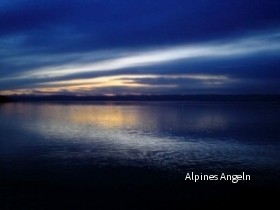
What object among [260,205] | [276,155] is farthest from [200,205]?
[276,155]

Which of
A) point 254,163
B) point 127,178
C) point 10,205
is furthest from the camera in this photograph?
point 254,163

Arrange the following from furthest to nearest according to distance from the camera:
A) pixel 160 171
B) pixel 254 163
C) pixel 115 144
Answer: pixel 115 144, pixel 254 163, pixel 160 171

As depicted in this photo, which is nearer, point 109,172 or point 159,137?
point 109,172

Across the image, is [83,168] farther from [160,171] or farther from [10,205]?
[10,205]

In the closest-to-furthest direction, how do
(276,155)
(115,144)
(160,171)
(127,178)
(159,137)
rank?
(127,178) < (160,171) < (276,155) < (115,144) < (159,137)

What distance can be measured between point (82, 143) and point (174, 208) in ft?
72.7

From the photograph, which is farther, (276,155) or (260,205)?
(276,155)

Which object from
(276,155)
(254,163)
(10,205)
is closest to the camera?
(10,205)

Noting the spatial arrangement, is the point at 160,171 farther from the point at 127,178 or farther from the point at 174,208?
the point at 174,208

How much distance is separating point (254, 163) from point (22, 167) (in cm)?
1831

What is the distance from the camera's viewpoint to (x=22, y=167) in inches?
984

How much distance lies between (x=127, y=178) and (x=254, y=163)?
1110cm

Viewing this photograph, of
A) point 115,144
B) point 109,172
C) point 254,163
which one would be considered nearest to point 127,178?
point 109,172

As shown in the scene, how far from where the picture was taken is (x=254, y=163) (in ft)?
87.6
